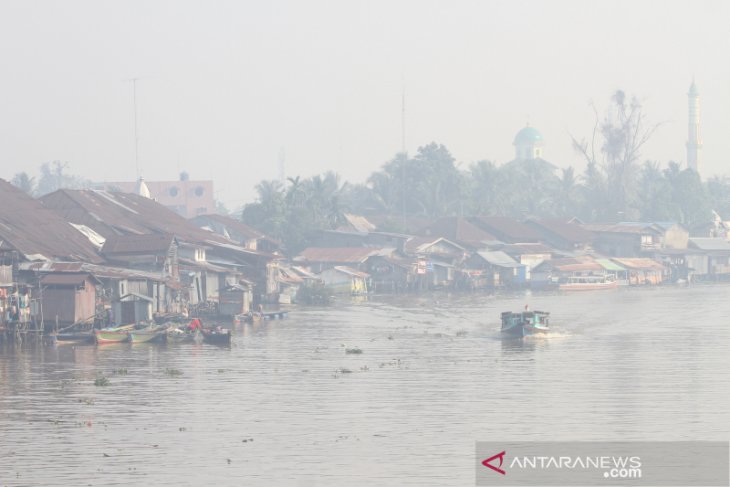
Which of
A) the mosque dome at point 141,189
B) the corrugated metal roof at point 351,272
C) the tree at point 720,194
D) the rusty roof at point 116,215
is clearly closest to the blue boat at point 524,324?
the rusty roof at point 116,215

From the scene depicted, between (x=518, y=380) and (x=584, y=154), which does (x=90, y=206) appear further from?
(x=584, y=154)

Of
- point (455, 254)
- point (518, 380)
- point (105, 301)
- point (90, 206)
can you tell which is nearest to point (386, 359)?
point (518, 380)

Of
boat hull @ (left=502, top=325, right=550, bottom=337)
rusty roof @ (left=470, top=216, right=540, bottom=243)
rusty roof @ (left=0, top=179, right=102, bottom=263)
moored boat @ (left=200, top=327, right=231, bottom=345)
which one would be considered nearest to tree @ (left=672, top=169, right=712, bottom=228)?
rusty roof @ (left=470, top=216, right=540, bottom=243)

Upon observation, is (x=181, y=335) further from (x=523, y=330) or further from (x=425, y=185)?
(x=425, y=185)

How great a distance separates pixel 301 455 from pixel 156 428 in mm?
3763

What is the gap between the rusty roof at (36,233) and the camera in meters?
44.1

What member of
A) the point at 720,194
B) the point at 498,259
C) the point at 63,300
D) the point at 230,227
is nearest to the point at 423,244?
the point at 498,259

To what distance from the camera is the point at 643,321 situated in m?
53.4

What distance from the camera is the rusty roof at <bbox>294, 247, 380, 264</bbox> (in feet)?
240

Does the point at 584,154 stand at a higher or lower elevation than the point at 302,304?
higher

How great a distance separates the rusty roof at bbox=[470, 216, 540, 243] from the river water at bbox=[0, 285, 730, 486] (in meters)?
39.3

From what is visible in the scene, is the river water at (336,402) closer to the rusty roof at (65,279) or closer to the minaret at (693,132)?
the rusty roof at (65,279)

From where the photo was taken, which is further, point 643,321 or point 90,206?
point 90,206

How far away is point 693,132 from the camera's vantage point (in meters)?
145
